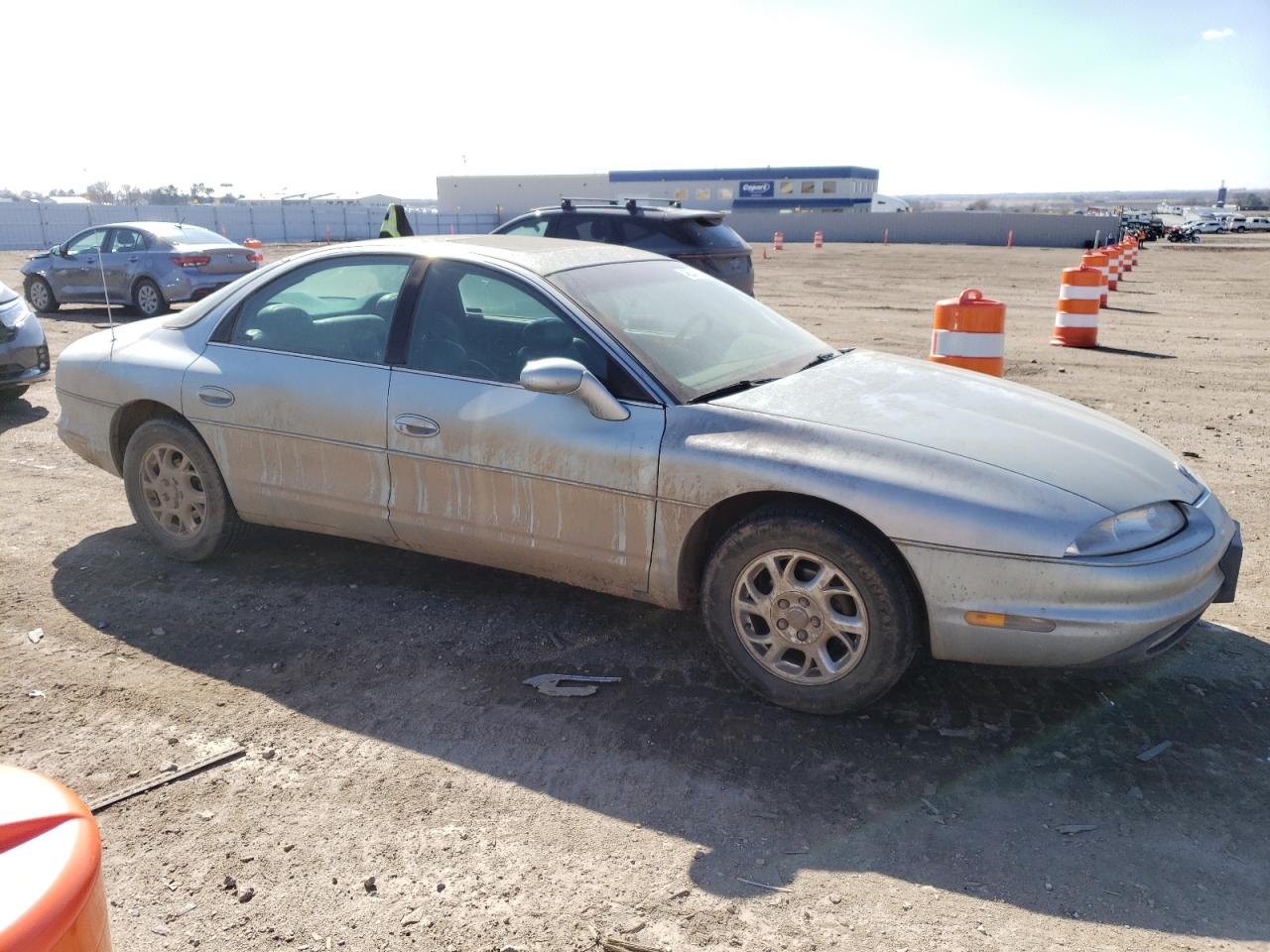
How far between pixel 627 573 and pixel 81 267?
15.1m

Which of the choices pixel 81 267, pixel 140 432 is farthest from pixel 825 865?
pixel 81 267

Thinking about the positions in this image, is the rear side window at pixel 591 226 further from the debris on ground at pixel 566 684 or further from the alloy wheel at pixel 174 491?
the debris on ground at pixel 566 684

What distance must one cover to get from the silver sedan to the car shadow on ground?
1.02 ft

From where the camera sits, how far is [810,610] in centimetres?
346

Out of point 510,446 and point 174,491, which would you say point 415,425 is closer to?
point 510,446

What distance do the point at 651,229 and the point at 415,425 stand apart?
781 cm

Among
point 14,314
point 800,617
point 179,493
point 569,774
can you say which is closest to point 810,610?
point 800,617

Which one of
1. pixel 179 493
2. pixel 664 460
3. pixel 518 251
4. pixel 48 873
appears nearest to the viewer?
pixel 48 873

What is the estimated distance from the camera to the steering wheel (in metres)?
4.23

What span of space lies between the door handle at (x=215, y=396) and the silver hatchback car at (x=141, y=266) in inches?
449

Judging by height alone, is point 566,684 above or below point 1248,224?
below

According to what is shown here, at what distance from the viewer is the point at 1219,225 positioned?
2549 inches

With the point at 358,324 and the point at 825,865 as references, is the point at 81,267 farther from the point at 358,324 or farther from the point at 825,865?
the point at 825,865

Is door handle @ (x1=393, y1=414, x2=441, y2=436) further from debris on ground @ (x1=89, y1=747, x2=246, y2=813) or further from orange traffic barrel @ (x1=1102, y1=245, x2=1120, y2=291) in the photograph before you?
orange traffic barrel @ (x1=1102, y1=245, x2=1120, y2=291)
